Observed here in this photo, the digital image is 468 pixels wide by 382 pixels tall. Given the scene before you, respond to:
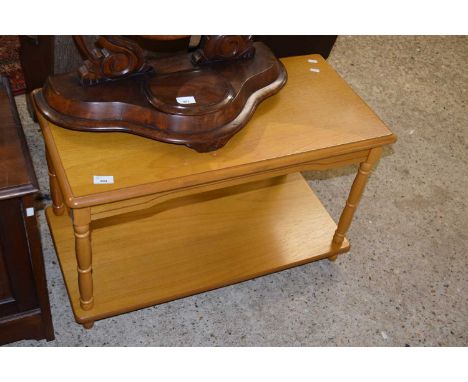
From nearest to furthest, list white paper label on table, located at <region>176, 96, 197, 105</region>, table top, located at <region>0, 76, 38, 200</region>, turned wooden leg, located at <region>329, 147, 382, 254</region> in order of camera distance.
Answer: table top, located at <region>0, 76, 38, 200</region>, white paper label on table, located at <region>176, 96, 197, 105</region>, turned wooden leg, located at <region>329, 147, 382, 254</region>

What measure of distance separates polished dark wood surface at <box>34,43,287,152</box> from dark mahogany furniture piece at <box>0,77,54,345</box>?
111 mm

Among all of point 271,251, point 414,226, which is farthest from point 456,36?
point 271,251

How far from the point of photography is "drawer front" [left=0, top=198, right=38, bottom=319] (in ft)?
4.00

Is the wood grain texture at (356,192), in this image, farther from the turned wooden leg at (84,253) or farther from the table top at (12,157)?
the table top at (12,157)

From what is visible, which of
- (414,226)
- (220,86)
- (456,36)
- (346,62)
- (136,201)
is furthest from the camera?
(456,36)

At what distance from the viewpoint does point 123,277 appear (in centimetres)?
166

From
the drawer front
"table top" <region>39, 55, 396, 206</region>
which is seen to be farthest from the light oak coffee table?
the drawer front

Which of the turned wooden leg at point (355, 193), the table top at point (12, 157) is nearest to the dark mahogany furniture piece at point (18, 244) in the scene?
the table top at point (12, 157)

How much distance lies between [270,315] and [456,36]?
2.14m

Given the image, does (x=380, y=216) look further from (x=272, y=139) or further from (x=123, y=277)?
(x=123, y=277)

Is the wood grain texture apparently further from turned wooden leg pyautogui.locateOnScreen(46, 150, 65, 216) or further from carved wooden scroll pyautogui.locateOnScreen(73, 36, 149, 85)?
turned wooden leg pyautogui.locateOnScreen(46, 150, 65, 216)

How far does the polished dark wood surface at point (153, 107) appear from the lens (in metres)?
1.37

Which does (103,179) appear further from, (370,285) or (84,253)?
(370,285)

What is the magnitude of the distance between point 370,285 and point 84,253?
91cm
